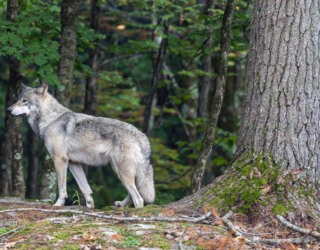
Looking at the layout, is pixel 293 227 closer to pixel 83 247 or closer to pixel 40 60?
pixel 83 247

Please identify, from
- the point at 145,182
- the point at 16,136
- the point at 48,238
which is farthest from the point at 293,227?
the point at 16,136

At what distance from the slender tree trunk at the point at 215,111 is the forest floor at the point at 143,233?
6.52 feet

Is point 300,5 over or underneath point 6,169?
over

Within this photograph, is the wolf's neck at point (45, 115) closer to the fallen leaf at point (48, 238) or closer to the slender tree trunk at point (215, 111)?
the slender tree trunk at point (215, 111)

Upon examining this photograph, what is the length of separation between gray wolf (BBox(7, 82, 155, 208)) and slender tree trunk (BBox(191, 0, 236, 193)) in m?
0.88

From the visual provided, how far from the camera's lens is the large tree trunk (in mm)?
4391

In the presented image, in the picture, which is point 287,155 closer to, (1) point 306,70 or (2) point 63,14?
(1) point 306,70

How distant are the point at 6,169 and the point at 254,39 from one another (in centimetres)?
787

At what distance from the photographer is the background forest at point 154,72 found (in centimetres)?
797

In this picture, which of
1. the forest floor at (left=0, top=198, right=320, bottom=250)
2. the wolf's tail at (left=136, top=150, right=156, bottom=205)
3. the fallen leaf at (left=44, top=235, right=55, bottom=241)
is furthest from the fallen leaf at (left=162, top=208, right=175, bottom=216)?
the wolf's tail at (left=136, top=150, right=156, bottom=205)

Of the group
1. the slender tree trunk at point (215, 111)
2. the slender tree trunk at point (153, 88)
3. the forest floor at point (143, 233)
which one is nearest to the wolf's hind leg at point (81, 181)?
the slender tree trunk at point (215, 111)

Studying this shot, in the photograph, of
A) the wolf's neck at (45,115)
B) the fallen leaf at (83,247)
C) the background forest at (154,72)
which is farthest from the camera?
the background forest at (154,72)

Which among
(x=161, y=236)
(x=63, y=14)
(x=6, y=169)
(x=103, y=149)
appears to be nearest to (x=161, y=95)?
(x=6, y=169)

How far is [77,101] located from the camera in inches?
655
